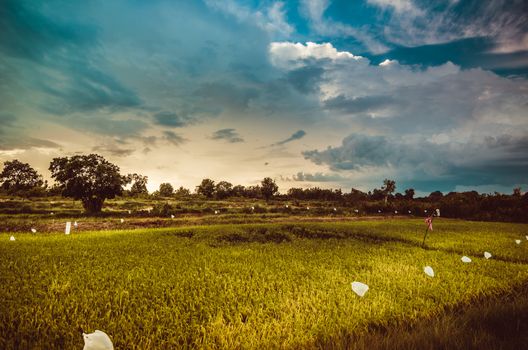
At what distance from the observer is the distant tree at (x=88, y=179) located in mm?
27984

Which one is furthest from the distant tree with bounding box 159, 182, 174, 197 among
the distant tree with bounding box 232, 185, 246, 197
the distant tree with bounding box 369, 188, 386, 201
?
the distant tree with bounding box 369, 188, 386, 201

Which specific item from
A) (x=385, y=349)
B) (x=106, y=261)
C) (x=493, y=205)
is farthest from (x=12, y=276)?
(x=493, y=205)

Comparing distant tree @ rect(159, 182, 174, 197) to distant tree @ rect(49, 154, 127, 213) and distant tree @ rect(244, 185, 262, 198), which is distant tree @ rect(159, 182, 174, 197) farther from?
distant tree @ rect(49, 154, 127, 213)

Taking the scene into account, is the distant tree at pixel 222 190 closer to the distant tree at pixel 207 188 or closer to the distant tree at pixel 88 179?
the distant tree at pixel 207 188

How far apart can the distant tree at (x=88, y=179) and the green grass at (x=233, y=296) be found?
21.0m

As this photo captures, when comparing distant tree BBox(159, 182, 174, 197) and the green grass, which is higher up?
distant tree BBox(159, 182, 174, 197)

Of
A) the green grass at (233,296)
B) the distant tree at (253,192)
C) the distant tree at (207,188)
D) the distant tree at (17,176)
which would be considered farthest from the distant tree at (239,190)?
the green grass at (233,296)

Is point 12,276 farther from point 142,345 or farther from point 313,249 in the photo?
point 313,249

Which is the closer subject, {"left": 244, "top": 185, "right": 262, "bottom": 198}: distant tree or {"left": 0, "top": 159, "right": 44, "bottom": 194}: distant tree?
{"left": 0, "top": 159, "right": 44, "bottom": 194}: distant tree

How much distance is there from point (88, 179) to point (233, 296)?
2925cm

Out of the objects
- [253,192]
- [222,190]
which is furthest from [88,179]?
[253,192]

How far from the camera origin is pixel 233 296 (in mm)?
5156

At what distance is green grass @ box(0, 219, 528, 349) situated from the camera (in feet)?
12.0

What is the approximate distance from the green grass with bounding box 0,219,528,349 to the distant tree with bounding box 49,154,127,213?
21.0 meters
